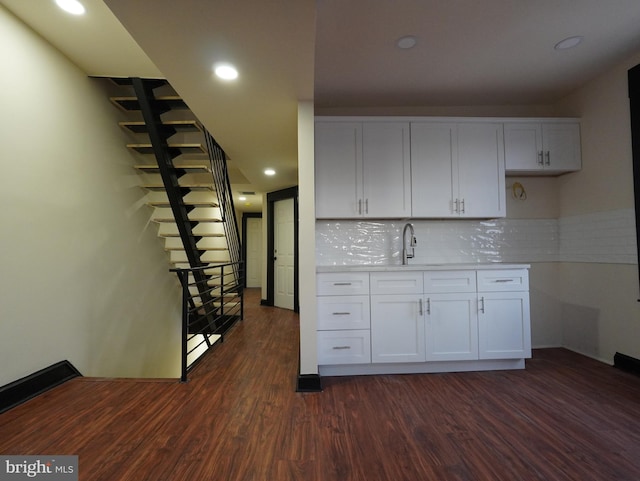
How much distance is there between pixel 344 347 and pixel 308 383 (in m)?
0.43

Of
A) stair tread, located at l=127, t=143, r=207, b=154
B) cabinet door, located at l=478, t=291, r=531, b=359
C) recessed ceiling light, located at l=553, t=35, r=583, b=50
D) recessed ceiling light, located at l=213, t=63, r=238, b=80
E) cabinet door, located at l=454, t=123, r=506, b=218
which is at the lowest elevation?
cabinet door, located at l=478, t=291, r=531, b=359

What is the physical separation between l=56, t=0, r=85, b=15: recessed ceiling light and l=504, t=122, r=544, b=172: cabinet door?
3603mm

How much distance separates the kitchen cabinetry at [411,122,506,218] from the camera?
2.95 meters

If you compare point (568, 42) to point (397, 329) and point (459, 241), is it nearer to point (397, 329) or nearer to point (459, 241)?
point (459, 241)

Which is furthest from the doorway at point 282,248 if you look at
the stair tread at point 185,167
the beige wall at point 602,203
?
the beige wall at point 602,203

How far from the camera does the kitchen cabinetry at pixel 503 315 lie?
2.67m

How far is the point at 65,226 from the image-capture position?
2.50 m

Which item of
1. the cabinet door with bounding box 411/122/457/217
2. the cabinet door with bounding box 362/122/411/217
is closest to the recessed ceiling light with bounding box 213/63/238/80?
the cabinet door with bounding box 362/122/411/217

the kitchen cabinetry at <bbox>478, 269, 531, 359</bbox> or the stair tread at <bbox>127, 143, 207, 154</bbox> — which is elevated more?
the stair tread at <bbox>127, 143, 207, 154</bbox>

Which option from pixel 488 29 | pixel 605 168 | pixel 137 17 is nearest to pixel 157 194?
pixel 137 17

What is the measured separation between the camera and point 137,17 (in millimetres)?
1553

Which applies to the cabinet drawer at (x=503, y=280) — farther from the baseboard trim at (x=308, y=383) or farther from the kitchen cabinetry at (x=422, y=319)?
the baseboard trim at (x=308, y=383)

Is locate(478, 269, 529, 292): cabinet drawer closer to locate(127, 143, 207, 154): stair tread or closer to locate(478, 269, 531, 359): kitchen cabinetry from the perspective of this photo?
locate(478, 269, 531, 359): kitchen cabinetry

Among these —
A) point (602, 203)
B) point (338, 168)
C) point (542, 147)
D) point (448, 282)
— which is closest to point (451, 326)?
point (448, 282)
